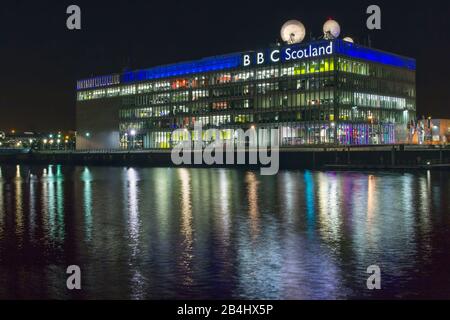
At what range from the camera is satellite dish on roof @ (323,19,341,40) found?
14712cm

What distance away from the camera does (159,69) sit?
185 m

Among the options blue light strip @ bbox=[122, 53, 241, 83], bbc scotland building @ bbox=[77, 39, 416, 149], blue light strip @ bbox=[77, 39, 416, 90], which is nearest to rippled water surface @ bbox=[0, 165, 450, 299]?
bbc scotland building @ bbox=[77, 39, 416, 149]

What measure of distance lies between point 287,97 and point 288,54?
10836 millimetres

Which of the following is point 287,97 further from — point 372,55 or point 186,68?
point 186,68

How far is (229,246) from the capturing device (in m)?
23.7

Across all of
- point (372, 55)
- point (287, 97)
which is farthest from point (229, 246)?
point (372, 55)

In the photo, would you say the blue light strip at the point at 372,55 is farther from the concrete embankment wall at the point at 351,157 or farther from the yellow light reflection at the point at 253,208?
the yellow light reflection at the point at 253,208

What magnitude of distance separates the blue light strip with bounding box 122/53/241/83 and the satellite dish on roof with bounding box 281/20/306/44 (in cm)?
1547

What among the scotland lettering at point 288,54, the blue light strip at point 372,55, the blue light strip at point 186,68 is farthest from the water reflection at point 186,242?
the blue light strip at point 186,68

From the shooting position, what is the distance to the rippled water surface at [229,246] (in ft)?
56.6

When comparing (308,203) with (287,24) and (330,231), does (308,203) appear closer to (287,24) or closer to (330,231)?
(330,231)

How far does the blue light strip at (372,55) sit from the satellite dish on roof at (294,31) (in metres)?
13.5
